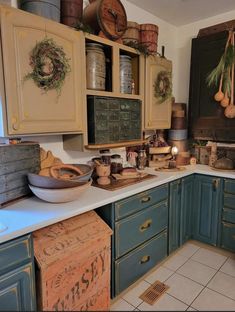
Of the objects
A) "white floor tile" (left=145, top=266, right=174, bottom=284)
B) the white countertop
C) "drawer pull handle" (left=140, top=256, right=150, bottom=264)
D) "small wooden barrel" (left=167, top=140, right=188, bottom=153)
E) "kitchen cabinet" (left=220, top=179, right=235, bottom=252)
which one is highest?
"small wooden barrel" (left=167, top=140, right=188, bottom=153)

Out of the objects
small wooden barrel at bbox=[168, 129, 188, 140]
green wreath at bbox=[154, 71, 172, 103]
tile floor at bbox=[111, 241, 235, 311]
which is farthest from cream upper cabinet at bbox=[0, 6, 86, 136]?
small wooden barrel at bbox=[168, 129, 188, 140]

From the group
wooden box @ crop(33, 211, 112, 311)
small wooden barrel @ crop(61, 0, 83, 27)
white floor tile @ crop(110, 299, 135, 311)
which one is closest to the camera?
white floor tile @ crop(110, 299, 135, 311)

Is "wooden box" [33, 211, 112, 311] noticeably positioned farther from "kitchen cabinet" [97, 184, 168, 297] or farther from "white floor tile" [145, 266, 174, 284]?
"white floor tile" [145, 266, 174, 284]

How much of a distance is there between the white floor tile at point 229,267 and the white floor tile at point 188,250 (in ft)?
1.05

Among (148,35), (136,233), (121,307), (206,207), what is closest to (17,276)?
(121,307)

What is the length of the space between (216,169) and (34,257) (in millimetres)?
1928

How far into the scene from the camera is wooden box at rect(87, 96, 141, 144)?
1.74m

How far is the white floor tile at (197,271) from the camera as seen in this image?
1.99 metres

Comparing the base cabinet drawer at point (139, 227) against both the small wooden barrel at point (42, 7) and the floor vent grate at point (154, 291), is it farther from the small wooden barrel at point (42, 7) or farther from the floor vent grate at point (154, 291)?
the small wooden barrel at point (42, 7)

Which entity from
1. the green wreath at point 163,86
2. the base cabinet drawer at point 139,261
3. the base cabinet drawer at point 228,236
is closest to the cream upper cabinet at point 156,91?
the green wreath at point 163,86

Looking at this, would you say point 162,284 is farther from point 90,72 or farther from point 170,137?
point 90,72

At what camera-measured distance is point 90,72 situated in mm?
1718

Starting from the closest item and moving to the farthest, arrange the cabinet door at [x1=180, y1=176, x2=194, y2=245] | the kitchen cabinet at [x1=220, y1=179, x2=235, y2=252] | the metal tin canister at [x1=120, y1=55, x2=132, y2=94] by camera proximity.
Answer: the metal tin canister at [x1=120, y1=55, x2=132, y2=94]
the kitchen cabinet at [x1=220, y1=179, x2=235, y2=252]
the cabinet door at [x1=180, y1=176, x2=194, y2=245]

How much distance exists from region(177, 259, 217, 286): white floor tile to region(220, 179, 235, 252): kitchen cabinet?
0.32m
